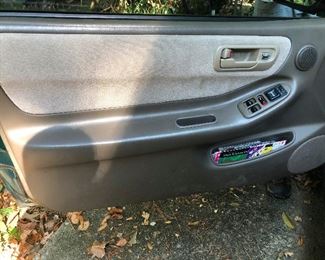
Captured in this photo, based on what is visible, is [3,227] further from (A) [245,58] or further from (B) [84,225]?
(A) [245,58]

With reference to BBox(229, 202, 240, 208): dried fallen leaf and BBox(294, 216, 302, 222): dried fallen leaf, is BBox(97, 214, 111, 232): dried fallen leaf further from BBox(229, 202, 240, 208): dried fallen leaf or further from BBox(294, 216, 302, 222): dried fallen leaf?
BBox(294, 216, 302, 222): dried fallen leaf

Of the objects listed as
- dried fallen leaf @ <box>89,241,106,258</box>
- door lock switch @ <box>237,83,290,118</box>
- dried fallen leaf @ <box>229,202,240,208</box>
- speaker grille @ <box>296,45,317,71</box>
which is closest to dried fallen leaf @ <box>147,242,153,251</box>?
dried fallen leaf @ <box>89,241,106,258</box>

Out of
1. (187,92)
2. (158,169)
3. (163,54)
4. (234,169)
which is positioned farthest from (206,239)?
(163,54)

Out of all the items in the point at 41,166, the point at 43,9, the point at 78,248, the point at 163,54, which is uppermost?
the point at 43,9

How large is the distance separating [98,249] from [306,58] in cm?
139

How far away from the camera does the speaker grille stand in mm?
1628

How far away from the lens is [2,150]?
164cm

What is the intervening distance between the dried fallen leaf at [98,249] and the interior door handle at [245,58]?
1175 millimetres

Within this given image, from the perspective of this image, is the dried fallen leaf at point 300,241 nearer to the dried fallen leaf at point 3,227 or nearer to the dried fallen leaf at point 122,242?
the dried fallen leaf at point 122,242

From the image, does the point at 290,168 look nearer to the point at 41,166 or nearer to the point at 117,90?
the point at 117,90

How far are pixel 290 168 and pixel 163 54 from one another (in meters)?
0.82

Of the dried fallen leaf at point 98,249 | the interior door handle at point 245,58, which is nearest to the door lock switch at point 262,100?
the interior door handle at point 245,58

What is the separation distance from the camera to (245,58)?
1.60 meters

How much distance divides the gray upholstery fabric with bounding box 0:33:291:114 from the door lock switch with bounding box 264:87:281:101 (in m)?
0.07
